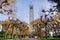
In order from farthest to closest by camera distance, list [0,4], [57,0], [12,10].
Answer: [12,10]
[0,4]
[57,0]

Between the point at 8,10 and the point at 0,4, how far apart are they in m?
0.93

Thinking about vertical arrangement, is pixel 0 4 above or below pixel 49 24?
above

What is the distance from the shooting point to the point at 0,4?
1338 centimetres

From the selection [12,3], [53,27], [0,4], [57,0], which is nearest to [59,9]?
[57,0]

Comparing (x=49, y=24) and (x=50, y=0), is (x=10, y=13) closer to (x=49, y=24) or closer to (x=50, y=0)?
(x=50, y=0)

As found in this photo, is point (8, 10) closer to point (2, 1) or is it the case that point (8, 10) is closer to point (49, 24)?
point (2, 1)

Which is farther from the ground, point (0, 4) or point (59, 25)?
point (0, 4)

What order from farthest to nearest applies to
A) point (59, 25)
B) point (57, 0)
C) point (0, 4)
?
1. point (59, 25)
2. point (0, 4)
3. point (57, 0)

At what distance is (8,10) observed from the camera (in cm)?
1409

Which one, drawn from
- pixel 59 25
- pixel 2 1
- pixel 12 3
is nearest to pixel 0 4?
pixel 2 1

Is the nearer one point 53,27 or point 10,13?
point 10,13

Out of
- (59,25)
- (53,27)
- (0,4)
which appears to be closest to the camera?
(0,4)

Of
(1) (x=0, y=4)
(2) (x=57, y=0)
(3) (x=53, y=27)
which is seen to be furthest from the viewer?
(3) (x=53, y=27)

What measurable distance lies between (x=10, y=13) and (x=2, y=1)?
3.56 ft
